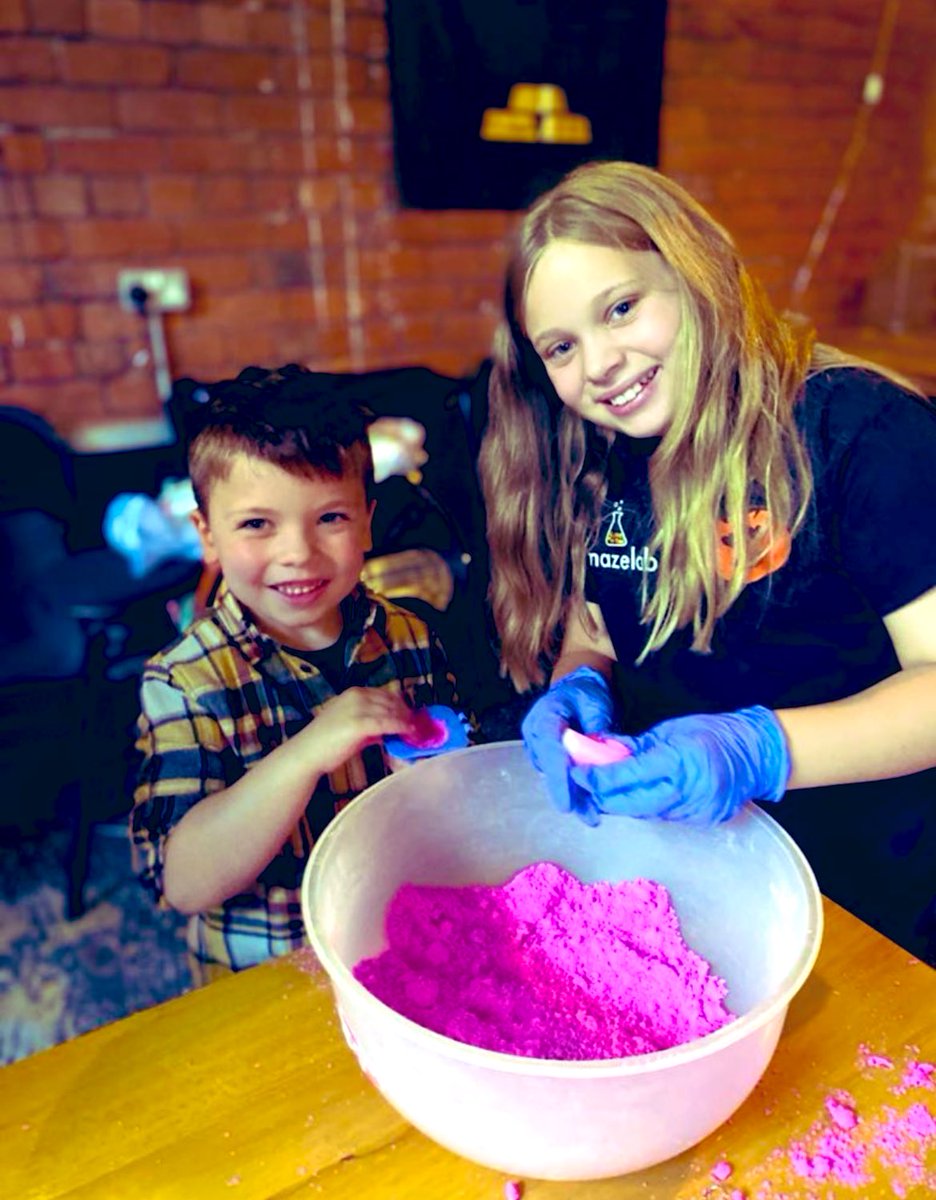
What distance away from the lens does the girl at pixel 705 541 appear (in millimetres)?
729

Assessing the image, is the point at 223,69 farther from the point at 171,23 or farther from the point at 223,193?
the point at 223,193

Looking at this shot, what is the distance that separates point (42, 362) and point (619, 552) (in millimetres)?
1550

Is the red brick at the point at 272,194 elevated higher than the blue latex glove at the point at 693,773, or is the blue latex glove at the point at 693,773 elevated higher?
the red brick at the point at 272,194

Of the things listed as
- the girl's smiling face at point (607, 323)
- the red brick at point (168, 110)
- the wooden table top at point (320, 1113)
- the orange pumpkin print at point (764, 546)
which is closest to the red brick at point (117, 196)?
the red brick at point (168, 110)

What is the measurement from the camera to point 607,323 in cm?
75

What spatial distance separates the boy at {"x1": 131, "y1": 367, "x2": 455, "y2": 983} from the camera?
77 cm

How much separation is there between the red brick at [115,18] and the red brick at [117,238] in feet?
1.10

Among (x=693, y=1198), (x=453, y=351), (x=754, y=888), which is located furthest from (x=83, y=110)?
(x=693, y=1198)

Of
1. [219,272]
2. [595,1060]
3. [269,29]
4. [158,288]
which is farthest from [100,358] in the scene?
[595,1060]

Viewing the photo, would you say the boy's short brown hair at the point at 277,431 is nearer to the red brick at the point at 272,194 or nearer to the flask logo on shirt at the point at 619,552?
the flask logo on shirt at the point at 619,552

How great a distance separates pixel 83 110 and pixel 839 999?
197 centimetres

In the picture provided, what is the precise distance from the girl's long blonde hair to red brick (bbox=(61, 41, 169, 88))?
145 cm

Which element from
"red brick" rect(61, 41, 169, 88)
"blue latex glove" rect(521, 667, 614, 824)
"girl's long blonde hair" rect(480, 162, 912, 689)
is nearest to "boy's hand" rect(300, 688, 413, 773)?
"blue latex glove" rect(521, 667, 614, 824)

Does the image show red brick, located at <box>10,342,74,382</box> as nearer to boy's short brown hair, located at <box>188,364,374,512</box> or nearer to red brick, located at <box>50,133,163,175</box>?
red brick, located at <box>50,133,163,175</box>
